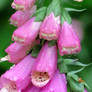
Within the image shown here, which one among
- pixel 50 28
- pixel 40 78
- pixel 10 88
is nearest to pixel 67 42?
pixel 50 28

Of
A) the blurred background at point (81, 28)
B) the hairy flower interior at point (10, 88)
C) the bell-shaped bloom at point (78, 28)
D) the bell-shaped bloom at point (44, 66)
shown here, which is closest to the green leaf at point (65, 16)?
the bell-shaped bloom at point (44, 66)

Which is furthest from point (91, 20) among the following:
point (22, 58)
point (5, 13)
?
point (22, 58)

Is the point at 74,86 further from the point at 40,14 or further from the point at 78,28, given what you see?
the point at 78,28

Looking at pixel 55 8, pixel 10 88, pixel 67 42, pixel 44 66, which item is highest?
pixel 55 8

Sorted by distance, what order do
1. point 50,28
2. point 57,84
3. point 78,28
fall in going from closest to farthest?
point 50,28 < point 57,84 < point 78,28

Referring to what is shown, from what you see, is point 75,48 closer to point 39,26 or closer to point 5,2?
point 39,26

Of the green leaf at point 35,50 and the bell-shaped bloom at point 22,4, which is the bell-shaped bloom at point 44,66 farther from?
the bell-shaped bloom at point 22,4

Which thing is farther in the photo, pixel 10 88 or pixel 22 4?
pixel 10 88
